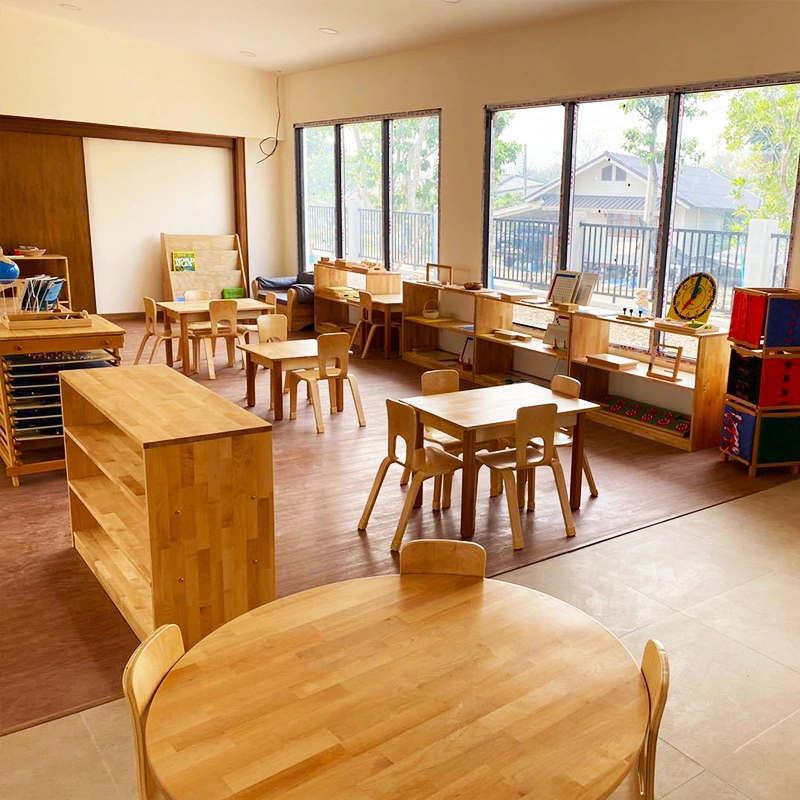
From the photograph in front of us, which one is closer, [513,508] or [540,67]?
[513,508]

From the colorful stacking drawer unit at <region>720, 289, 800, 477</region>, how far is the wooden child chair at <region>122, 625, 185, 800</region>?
14.5 feet

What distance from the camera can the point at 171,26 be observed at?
9219 millimetres

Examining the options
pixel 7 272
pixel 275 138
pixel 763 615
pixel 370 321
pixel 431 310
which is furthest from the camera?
pixel 275 138

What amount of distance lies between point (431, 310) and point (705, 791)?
6696 millimetres

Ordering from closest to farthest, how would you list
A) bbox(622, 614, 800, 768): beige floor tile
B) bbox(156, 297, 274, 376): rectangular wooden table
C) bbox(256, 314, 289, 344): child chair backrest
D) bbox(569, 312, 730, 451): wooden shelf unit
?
bbox(622, 614, 800, 768): beige floor tile, bbox(569, 312, 730, 451): wooden shelf unit, bbox(256, 314, 289, 344): child chair backrest, bbox(156, 297, 274, 376): rectangular wooden table

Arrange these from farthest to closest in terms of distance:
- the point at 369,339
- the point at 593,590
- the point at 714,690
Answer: the point at 369,339, the point at 593,590, the point at 714,690

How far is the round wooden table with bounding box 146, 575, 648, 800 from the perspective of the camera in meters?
1.54

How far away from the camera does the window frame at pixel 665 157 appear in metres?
5.69

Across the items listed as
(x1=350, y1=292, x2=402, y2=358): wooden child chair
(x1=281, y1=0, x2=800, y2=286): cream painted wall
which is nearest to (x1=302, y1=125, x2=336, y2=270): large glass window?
(x1=281, y1=0, x2=800, y2=286): cream painted wall

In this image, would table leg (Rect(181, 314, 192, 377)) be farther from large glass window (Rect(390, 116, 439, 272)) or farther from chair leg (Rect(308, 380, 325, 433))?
large glass window (Rect(390, 116, 439, 272))

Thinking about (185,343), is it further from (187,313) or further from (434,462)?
(434,462)

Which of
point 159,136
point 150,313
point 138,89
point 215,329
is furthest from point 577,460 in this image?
point 159,136

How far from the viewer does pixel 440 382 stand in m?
4.95

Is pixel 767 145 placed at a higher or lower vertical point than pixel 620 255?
higher
